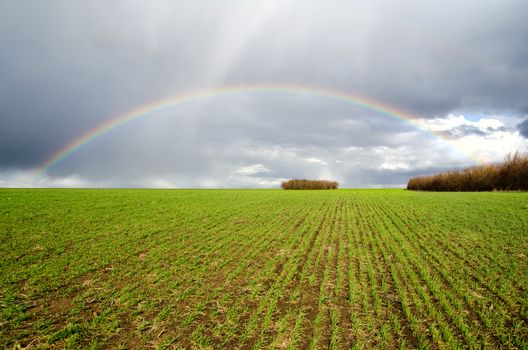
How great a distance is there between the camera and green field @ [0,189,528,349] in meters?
4.97

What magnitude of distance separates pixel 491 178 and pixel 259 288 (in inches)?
2355

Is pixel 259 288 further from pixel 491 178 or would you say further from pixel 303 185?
pixel 303 185

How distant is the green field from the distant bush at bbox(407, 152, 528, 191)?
42622 millimetres

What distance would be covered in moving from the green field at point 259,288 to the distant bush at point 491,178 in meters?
42.6

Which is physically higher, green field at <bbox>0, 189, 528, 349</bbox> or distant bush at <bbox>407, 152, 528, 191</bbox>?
distant bush at <bbox>407, 152, 528, 191</bbox>

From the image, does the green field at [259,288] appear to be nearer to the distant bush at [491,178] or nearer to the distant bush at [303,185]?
the distant bush at [491,178]

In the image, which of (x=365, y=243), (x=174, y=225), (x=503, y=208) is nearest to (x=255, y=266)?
(x=365, y=243)

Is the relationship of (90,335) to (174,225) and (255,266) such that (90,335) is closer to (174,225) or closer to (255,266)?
(255,266)

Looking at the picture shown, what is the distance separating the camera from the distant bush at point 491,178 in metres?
45.8

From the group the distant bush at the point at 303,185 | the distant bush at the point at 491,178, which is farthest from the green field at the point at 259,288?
the distant bush at the point at 303,185

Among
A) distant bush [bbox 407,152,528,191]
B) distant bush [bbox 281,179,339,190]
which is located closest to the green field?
distant bush [bbox 407,152,528,191]

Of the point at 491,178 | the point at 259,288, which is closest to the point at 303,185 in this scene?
the point at 491,178

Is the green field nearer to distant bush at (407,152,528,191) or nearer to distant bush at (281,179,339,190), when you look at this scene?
distant bush at (407,152,528,191)

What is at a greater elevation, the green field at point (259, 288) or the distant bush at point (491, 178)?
the distant bush at point (491, 178)
